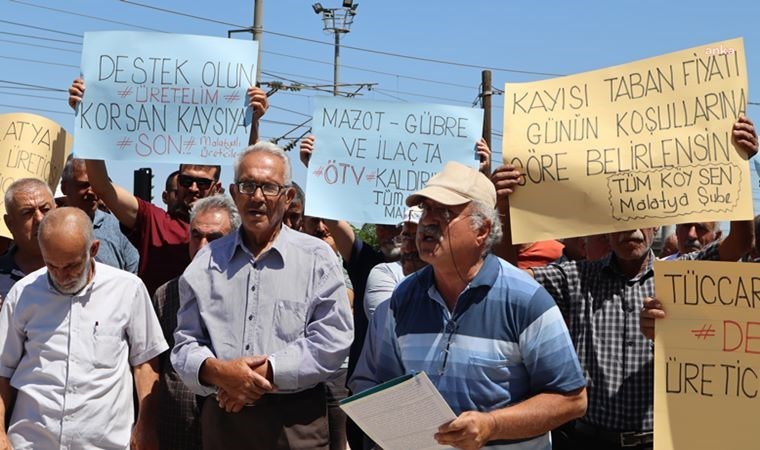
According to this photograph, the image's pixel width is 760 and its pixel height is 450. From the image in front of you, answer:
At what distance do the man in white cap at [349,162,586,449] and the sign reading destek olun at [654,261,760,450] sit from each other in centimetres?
56

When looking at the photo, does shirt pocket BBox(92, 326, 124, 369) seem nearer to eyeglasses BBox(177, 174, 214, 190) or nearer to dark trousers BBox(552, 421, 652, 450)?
eyeglasses BBox(177, 174, 214, 190)

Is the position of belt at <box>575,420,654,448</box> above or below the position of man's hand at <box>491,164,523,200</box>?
below

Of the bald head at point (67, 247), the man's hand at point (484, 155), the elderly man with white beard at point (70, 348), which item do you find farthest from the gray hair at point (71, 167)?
the man's hand at point (484, 155)

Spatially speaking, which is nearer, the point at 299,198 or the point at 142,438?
the point at 142,438

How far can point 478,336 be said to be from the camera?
158 inches

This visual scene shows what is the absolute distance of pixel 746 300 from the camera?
432cm

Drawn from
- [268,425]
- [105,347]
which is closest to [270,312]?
[268,425]

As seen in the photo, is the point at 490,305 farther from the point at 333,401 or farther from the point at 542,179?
the point at 333,401

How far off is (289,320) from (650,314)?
5.30ft

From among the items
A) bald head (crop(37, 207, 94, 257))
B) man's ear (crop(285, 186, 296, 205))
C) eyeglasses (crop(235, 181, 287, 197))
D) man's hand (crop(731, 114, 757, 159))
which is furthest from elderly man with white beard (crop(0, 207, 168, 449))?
man's hand (crop(731, 114, 757, 159))

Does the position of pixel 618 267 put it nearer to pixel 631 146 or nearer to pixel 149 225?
pixel 631 146

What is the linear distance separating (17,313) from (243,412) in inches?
49.7

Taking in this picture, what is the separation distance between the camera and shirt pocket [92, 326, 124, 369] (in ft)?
16.4

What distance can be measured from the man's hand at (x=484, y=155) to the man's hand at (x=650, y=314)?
6.18 feet
